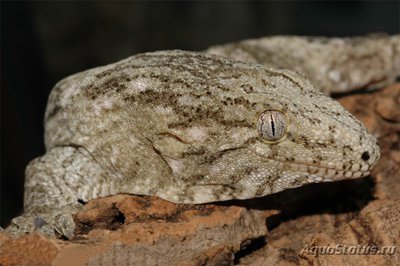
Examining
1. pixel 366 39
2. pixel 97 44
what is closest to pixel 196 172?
pixel 366 39

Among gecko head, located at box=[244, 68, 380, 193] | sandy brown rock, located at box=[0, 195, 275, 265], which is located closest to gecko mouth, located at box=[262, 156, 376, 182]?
gecko head, located at box=[244, 68, 380, 193]

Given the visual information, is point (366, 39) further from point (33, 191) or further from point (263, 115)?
point (33, 191)

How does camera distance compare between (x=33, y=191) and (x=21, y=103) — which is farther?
(x=21, y=103)

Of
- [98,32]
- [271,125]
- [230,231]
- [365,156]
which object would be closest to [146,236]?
[230,231]

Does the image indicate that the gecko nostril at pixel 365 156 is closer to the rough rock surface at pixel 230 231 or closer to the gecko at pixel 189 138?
the gecko at pixel 189 138

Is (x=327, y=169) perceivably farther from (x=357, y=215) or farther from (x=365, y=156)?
(x=357, y=215)
